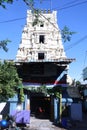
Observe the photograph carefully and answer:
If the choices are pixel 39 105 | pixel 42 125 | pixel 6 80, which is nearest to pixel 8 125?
pixel 6 80

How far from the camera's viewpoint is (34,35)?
140 feet

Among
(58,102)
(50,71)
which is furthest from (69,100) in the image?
(50,71)

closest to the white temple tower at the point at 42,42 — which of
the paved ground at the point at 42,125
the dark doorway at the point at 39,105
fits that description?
the dark doorway at the point at 39,105

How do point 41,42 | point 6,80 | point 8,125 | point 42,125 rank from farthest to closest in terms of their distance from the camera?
1. point 41,42
2. point 42,125
3. point 6,80
4. point 8,125

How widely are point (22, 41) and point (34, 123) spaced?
18546 mm

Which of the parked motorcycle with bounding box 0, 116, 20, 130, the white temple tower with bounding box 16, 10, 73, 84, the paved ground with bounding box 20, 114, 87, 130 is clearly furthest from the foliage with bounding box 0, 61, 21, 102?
the white temple tower with bounding box 16, 10, 73, 84

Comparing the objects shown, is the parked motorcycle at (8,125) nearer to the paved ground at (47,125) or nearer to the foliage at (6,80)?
the foliage at (6,80)

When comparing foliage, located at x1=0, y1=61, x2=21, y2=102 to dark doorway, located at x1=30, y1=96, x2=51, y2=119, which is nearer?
foliage, located at x1=0, y1=61, x2=21, y2=102

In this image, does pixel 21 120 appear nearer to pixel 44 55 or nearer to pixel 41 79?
pixel 41 79

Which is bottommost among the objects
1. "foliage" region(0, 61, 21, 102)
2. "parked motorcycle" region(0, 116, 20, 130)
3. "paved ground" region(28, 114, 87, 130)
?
"paved ground" region(28, 114, 87, 130)

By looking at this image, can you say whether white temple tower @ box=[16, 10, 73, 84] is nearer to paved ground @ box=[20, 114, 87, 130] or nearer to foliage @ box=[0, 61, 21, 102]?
paved ground @ box=[20, 114, 87, 130]

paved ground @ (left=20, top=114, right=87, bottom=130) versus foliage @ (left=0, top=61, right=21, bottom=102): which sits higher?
foliage @ (left=0, top=61, right=21, bottom=102)

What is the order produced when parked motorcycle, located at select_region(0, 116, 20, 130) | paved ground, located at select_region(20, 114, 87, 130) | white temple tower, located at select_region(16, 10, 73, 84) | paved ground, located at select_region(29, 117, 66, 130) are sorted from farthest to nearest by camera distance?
white temple tower, located at select_region(16, 10, 73, 84) < paved ground, located at select_region(20, 114, 87, 130) < paved ground, located at select_region(29, 117, 66, 130) < parked motorcycle, located at select_region(0, 116, 20, 130)

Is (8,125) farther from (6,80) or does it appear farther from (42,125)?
(42,125)
